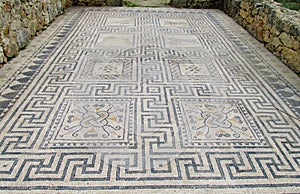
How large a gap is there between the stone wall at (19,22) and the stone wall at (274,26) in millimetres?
2504

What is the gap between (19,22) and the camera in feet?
10.2

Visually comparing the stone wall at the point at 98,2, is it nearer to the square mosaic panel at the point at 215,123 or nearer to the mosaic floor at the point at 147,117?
the mosaic floor at the point at 147,117

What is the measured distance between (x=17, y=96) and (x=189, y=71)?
1.40 metres

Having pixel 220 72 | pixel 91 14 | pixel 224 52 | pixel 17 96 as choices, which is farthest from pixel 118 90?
pixel 91 14

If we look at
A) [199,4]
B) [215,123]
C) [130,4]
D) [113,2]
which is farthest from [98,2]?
[215,123]

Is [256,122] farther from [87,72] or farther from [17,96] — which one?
[17,96]

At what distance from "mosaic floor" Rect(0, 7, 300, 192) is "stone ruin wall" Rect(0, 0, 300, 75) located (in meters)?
0.11

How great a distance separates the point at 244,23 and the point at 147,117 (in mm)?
2746

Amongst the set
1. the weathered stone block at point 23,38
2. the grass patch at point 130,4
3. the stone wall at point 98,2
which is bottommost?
the weathered stone block at point 23,38

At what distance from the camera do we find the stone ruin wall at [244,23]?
2.81 m

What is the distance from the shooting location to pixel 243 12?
428 centimetres

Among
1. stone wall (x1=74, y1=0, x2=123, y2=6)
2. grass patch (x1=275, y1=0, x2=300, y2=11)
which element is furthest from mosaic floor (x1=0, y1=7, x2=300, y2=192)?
grass patch (x1=275, y1=0, x2=300, y2=11)

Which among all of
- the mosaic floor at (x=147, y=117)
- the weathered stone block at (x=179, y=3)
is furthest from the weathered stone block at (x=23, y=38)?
the weathered stone block at (x=179, y=3)

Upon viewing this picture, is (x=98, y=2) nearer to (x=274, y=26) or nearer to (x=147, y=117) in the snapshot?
(x=274, y=26)
